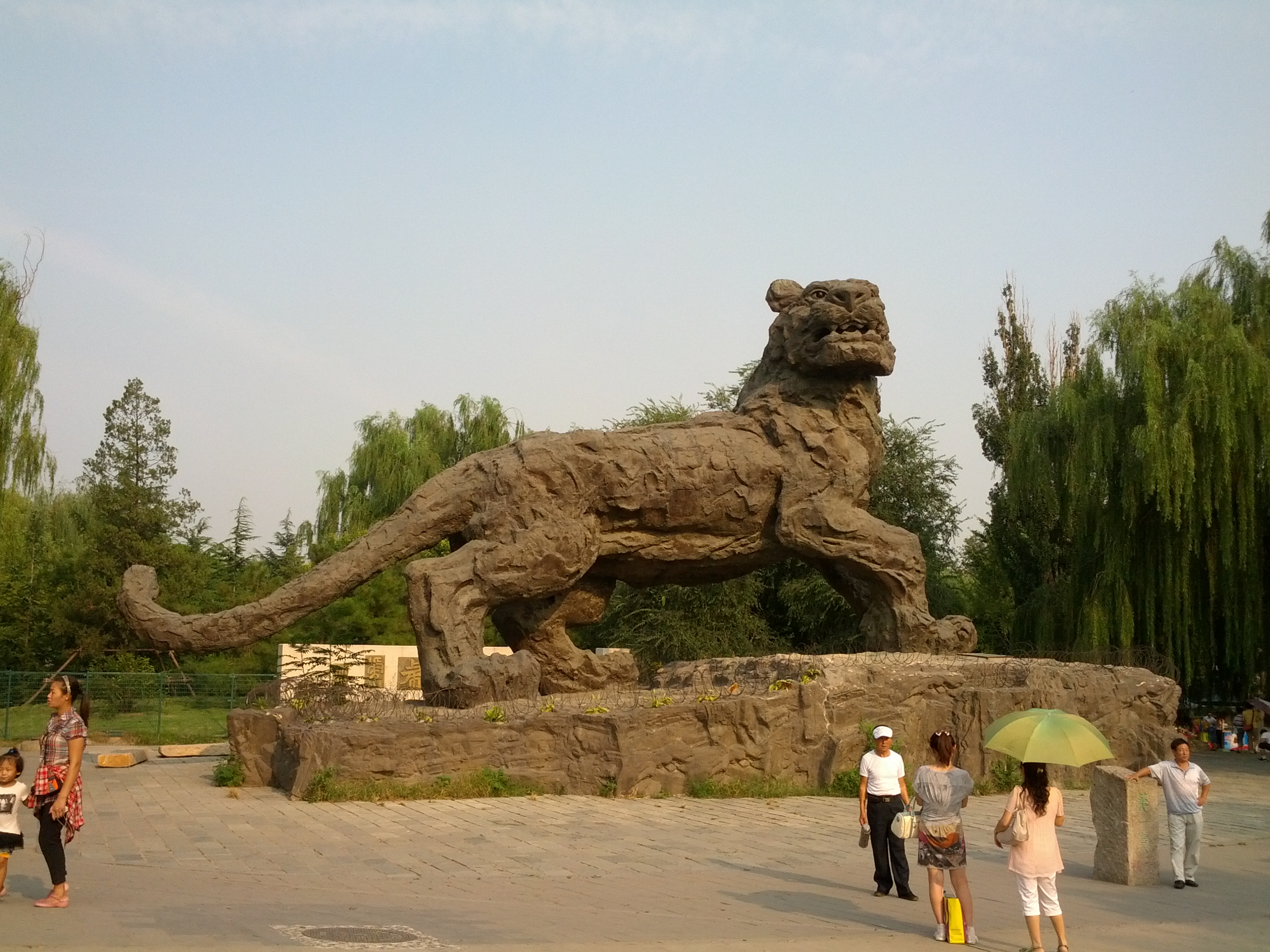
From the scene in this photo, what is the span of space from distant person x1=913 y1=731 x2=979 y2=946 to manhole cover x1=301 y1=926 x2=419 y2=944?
8.24ft

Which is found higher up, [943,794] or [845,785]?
[943,794]

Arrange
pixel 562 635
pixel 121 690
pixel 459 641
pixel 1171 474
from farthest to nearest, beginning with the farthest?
1. pixel 121 690
2. pixel 1171 474
3. pixel 562 635
4. pixel 459 641

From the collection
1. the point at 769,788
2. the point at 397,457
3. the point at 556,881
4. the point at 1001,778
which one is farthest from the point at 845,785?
the point at 397,457

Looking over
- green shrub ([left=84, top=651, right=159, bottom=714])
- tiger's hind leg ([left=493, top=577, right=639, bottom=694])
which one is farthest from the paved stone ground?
green shrub ([left=84, top=651, right=159, bottom=714])

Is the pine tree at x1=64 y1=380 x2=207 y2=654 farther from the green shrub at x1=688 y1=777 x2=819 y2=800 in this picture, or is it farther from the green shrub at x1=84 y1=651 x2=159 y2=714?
the green shrub at x1=688 y1=777 x2=819 y2=800

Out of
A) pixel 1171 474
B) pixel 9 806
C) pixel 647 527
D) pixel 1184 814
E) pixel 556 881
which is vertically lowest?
pixel 556 881

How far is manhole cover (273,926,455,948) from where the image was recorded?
5727mm

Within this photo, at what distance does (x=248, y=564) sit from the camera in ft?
111

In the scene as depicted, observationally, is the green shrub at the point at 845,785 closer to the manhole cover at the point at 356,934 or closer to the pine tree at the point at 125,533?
the manhole cover at the point at 356,934

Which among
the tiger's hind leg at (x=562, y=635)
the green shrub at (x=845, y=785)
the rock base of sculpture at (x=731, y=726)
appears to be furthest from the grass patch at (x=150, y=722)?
the green shrub at (x=845, y=785)

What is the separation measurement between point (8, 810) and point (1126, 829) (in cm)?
646

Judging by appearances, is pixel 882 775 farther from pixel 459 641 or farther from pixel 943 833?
pixel 459 641

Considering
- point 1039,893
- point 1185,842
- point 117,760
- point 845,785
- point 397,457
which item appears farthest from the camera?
point 397,457

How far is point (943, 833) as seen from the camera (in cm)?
649
